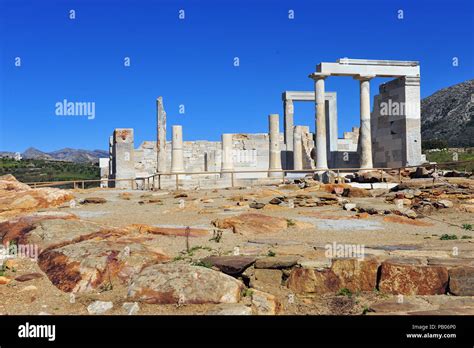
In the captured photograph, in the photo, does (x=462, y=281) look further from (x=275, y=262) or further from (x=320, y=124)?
(x=320, y=124)

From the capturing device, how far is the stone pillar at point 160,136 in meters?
32.7

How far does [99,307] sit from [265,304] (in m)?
2.03

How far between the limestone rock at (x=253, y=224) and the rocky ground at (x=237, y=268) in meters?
0.03

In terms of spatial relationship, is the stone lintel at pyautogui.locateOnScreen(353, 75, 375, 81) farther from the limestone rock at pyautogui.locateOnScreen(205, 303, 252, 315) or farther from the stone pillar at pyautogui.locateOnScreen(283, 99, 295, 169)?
the limestone rock at pyautogui.locateOnScreen(205, 303, 252, 315)

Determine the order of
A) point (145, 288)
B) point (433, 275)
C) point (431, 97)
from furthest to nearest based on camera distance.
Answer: point (431, 97) → point (433, 275) → point (145, 288)

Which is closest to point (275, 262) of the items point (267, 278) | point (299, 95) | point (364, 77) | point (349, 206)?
point (267, 278)

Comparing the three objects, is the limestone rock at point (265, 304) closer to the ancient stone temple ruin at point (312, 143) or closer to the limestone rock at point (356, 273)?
the limestone rock at point (356, 273)

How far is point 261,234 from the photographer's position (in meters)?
10.1

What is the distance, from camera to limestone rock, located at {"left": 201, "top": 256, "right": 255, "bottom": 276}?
7024 mm
